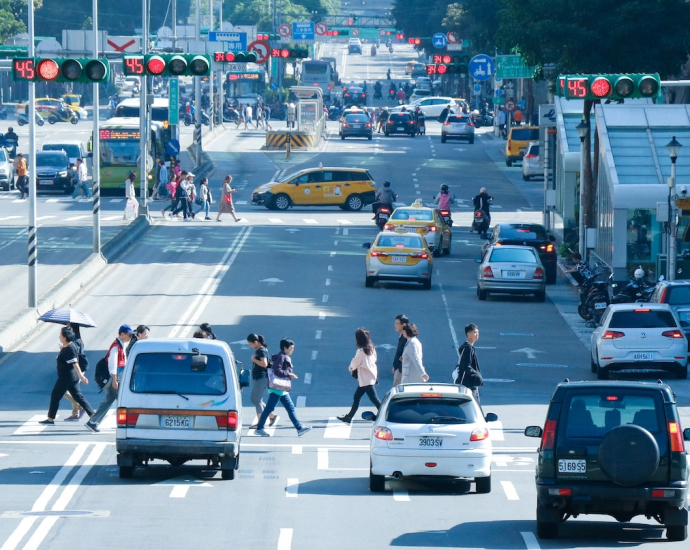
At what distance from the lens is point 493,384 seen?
27.1 meters

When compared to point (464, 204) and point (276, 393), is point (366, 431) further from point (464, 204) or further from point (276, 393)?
point (464, 204)

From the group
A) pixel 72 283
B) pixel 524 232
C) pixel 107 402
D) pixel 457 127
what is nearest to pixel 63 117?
pixel 457 127

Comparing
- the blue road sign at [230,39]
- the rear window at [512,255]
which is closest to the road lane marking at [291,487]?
the rear window at [512,255]

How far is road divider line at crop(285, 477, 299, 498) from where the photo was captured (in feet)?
55.8

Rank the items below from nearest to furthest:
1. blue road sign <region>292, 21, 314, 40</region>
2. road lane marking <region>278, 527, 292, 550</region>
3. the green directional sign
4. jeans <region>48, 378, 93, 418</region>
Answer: road lane marking <region>278, 527, 292, 550</region>, jeans <region>48, 378, 93, 418</region>, the green directional sign, blue road sign <region>292, 21, 314, 40</region>

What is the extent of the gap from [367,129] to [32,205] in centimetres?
6072

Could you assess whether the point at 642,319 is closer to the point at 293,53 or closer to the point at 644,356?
the point at 644,356

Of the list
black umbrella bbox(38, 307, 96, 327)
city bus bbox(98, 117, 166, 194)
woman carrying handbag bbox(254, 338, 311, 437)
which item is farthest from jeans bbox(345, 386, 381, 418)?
city bus bbox(98, 117, 166, 194)

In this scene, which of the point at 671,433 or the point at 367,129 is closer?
the point at 671,433

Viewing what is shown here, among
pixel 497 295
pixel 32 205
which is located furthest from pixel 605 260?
pixel 32 205

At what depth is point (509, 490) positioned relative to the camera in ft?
58.1

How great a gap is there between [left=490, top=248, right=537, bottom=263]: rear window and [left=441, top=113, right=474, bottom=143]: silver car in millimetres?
50208

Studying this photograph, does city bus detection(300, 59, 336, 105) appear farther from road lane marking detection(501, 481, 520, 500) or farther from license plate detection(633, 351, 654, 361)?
road lane marking detection(501, 481, 520, 500)

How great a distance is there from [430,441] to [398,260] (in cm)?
2184
